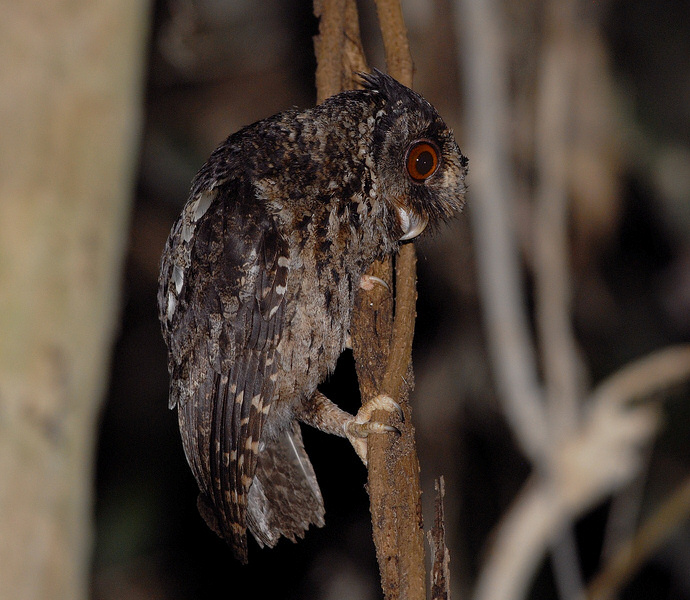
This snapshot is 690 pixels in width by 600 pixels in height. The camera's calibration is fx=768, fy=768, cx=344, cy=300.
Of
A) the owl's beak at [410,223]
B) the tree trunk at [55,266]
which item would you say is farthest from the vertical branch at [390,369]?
the tree trunk at [55,266]

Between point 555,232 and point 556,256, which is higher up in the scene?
point 555,232

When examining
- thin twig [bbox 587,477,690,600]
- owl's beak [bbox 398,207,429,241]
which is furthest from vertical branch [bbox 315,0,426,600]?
thin twig [bbox 587,477,690,600]

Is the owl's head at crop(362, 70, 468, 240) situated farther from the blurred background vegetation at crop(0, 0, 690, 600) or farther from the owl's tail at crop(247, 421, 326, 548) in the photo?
the blurred background vegetation at crop(0, 0, 690, 600)

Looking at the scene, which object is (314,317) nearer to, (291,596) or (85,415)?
(85,415)

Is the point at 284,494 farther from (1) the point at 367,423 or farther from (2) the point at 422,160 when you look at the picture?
(2) the point at 422,160

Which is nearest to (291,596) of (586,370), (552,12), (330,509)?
(330,509)

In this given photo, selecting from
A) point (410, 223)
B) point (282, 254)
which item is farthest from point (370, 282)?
point (282, 254)
